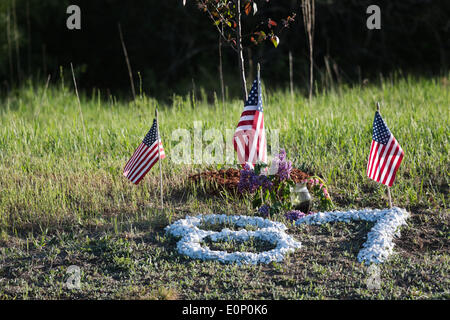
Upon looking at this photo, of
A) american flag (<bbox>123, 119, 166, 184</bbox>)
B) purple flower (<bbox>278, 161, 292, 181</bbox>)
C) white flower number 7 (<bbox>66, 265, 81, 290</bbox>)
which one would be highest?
american flag (<bbox>123, 119, 166, 184</bbox>)

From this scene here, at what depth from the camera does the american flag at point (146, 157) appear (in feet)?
17.3

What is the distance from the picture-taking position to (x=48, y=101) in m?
10.1

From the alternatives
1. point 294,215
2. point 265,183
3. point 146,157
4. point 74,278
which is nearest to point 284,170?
point 265,183

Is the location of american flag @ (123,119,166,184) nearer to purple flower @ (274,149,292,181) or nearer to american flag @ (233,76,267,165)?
american flag @ (233,76,267,165)

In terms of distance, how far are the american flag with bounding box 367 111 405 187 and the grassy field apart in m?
0.48

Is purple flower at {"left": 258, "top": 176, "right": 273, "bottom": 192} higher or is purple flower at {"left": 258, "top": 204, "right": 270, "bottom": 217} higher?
purple flower at {"left": 258, "top": 176, "right": 273, "bottom": 192}

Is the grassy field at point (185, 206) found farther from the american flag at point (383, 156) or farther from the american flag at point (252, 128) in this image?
the american flag at point (252, 128)

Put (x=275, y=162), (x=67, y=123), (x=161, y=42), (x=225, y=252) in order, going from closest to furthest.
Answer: (x=225, y=252)
(x=275, y=162)
(x=67, y=123)
(x=161, y=42)

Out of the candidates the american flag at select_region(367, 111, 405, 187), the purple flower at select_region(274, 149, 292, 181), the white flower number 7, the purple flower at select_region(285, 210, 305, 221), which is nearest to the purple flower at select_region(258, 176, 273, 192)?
the purple flower at select_region(274, 149, 292, 181)

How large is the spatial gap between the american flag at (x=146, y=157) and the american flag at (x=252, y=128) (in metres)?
0.68

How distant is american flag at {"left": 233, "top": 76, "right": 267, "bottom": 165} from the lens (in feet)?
16.9

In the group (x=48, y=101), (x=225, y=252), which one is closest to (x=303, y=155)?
(x=225, y=252)

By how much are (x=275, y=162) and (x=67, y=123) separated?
160 inches

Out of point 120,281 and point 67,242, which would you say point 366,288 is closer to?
point 120,281
